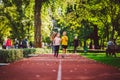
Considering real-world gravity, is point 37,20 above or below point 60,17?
below

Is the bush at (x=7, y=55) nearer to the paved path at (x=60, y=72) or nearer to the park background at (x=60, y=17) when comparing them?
the paved path at (x=60, y=72)

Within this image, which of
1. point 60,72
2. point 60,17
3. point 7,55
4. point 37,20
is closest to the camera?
point 60,72

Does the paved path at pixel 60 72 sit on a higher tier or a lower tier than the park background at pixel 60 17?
lower

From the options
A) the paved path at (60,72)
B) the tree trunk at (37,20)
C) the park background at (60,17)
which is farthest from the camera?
the park background at (60,17)

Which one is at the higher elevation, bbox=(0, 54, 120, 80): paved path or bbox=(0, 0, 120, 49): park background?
bbox=(0, 0, 120, 49): park background

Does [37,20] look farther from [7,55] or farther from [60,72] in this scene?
[60,72]

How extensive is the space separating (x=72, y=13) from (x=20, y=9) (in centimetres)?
938

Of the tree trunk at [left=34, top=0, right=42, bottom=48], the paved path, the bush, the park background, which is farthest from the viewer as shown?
the park background

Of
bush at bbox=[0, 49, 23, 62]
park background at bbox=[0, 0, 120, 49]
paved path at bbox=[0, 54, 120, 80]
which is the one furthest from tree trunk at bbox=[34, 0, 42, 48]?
paved path at bbox=[0, 54, 120, 80]

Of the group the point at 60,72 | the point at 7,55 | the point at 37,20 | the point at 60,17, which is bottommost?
the point at 60,72

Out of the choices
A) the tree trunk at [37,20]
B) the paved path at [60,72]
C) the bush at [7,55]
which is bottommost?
the paved path at [60,72]

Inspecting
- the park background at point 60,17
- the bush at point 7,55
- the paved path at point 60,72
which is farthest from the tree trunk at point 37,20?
the paved path at point 60,72

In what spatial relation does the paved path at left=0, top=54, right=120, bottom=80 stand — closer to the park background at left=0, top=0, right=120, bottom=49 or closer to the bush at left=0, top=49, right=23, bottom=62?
the bush at left=0, top=49, right=23, bottom=62

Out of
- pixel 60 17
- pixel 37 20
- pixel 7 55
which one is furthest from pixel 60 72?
pixel 60 17
